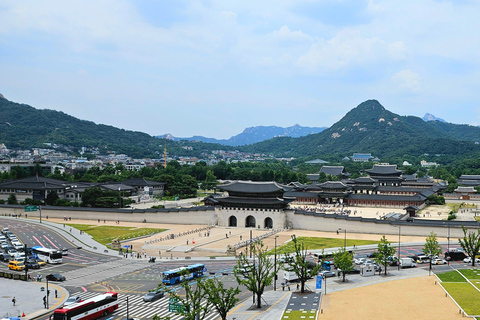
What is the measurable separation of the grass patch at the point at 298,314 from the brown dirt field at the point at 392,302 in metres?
0.62

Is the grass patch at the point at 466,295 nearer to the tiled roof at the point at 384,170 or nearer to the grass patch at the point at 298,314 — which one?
the grass patch at the point at 298,314

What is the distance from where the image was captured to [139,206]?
8412cm

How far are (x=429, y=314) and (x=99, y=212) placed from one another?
2266 inches

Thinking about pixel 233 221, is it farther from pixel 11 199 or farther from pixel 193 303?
pixel 193 303

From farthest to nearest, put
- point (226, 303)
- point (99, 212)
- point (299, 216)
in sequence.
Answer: point (99, 212), point (299, 216), point (226, 303)

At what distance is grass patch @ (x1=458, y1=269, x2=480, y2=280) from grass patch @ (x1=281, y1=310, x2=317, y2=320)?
15.8 metres

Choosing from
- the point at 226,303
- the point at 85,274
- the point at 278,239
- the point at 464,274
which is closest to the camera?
the point at 226,303

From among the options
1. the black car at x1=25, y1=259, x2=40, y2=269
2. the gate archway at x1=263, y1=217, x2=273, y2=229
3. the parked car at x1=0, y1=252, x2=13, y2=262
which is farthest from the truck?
the parked car at x1=0, y1=252, x2=13, y2=262

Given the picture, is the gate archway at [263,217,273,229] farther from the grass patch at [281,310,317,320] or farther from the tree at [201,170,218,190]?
the tree at [201,170,218,190]

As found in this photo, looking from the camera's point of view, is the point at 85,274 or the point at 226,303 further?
the point at 85,274

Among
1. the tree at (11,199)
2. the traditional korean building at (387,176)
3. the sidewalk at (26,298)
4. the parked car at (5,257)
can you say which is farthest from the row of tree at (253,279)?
the traditional korean building at (387,176)

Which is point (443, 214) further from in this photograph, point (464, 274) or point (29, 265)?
point (29, 265)

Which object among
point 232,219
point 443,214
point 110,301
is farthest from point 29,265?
point 443,214

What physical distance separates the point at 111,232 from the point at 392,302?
42726mm
